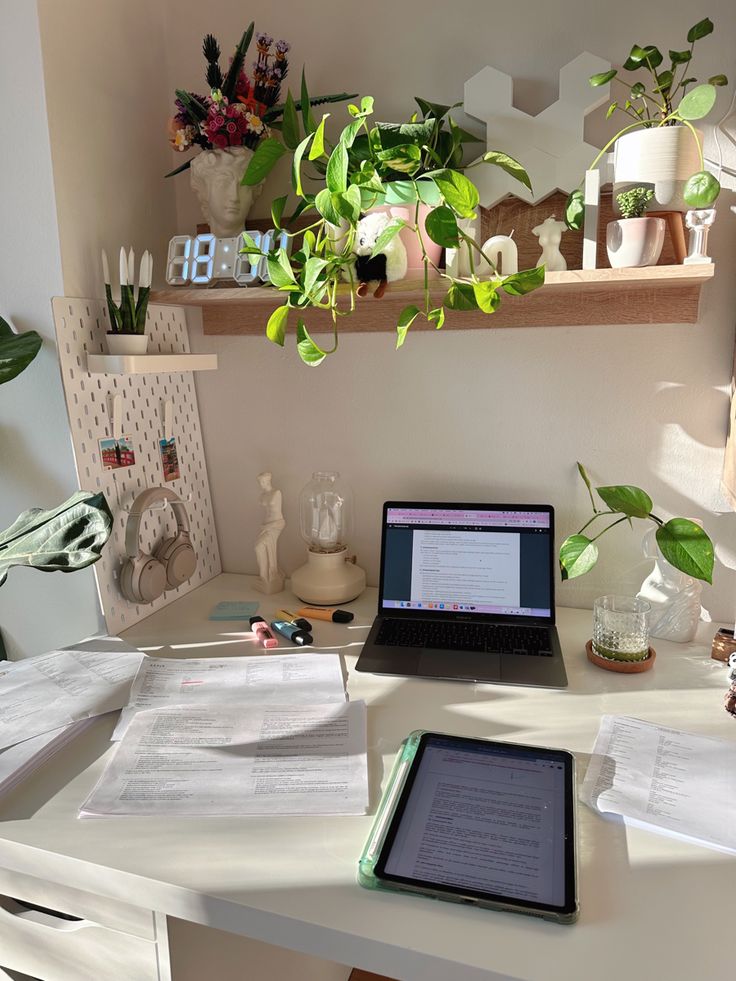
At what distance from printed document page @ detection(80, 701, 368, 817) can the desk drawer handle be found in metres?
0.15

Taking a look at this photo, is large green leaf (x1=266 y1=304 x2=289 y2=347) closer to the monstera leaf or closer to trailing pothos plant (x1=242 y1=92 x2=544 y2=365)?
trailing pothos plant (x1=242 y1=92 x2=544 y2=365)

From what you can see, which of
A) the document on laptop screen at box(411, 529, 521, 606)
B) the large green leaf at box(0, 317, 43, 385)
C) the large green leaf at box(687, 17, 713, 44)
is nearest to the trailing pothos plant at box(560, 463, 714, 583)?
the document on laptop screen at box(411, 529, 521, 606)

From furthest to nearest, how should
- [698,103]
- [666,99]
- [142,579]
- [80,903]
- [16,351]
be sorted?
[142,579], [16,351], [666,99], [698,103], [80,903]

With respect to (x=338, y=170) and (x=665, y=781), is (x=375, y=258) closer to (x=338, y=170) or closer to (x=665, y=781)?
(x=338, y=170)

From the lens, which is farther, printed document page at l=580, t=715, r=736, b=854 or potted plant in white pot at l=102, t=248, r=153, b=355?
potted plant in white pot at l=102, t=248, r=153, b=355

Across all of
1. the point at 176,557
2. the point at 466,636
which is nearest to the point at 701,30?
the point at 466,636

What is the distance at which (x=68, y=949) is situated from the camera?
2.88 feet

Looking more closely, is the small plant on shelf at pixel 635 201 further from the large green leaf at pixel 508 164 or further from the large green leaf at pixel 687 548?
the large green leaf at pixel 687 548

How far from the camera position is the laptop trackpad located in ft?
3.87

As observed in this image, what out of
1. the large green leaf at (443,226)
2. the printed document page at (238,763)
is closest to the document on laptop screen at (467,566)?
the printed document page at (238,763)

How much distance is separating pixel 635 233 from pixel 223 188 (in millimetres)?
769

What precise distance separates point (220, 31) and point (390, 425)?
883mm

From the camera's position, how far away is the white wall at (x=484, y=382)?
128 centimetres

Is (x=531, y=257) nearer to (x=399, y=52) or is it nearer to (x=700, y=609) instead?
(x=399, y=52)
